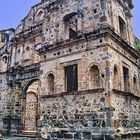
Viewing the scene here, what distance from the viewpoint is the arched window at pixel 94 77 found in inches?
427

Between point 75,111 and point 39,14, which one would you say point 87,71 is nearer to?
point 75,111

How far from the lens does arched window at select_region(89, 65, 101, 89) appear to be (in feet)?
35.6

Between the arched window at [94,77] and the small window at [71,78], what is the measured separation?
0.84 m

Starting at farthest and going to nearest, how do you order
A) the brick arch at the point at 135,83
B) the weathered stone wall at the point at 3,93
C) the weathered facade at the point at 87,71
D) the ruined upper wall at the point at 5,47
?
the ruined upper wall at the point at 5,47 → the weathered stone wall at the point at 3,93 → the brick arch at the point at 135,83 → the weathered facade at the point at 87,71

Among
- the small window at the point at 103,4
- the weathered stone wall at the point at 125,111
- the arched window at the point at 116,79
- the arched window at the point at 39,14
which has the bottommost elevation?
the weathered stone wall at the point at 125,111

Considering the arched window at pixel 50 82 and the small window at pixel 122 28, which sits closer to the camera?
the arched window at pixel 50 82

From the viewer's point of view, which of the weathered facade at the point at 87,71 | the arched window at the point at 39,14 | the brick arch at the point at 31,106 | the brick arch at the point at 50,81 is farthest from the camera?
the brick arch at the point at 31,106

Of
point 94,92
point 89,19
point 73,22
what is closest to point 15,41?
point 73,22

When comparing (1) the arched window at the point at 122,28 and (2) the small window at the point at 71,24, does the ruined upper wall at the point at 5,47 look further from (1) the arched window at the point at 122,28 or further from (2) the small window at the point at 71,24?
(1) the arched window at the point at 122,28

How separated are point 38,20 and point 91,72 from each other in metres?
7.74

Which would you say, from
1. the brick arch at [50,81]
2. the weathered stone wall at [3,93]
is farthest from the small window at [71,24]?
the weathered stone wall at [3,93]

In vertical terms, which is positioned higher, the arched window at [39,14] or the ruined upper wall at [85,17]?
the arched window at [39,14]

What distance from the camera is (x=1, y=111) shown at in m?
16.5

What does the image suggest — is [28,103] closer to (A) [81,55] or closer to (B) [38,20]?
(B) [38,20]
